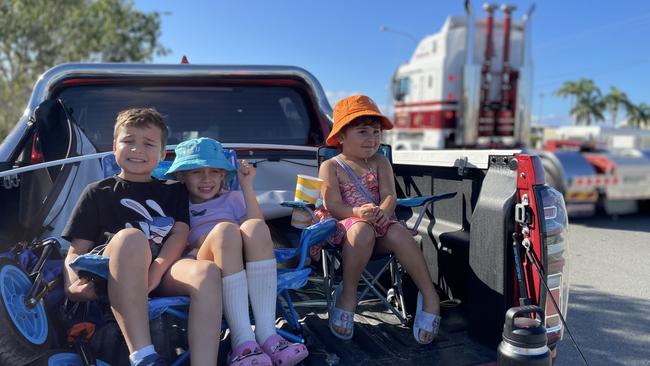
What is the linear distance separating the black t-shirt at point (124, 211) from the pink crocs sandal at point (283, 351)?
652 millimetres

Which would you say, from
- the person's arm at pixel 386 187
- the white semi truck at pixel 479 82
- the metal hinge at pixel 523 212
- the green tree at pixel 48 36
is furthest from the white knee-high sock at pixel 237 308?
the green tree at pixel 48 36

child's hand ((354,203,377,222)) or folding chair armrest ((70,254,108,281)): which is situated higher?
child's hand ((354,203,377,222))

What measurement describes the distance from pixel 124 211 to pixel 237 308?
67cm

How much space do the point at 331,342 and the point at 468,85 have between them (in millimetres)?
10342

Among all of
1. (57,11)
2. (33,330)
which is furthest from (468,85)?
(57,11)

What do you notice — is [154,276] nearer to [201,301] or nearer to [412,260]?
[201,301]

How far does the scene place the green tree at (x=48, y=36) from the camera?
56.0 feet

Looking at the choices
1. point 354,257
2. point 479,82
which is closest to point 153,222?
point 354,257

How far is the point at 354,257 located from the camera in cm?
252

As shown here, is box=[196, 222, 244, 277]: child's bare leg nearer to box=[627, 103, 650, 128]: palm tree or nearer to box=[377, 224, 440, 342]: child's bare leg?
box=[377, 224, 440, 342]: child's bare leg

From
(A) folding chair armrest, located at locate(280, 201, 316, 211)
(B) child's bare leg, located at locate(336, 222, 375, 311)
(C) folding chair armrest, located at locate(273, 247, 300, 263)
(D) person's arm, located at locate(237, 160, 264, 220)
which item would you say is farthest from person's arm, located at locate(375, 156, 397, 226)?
(D) person's arm, located at locate(237, 160, 264, 220)

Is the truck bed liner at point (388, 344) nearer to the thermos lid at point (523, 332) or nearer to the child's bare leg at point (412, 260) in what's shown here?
the child's bare leg at point (412, 260)

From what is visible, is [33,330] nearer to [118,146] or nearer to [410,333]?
[118,146]

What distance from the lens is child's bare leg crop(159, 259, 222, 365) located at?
6.25 feet
